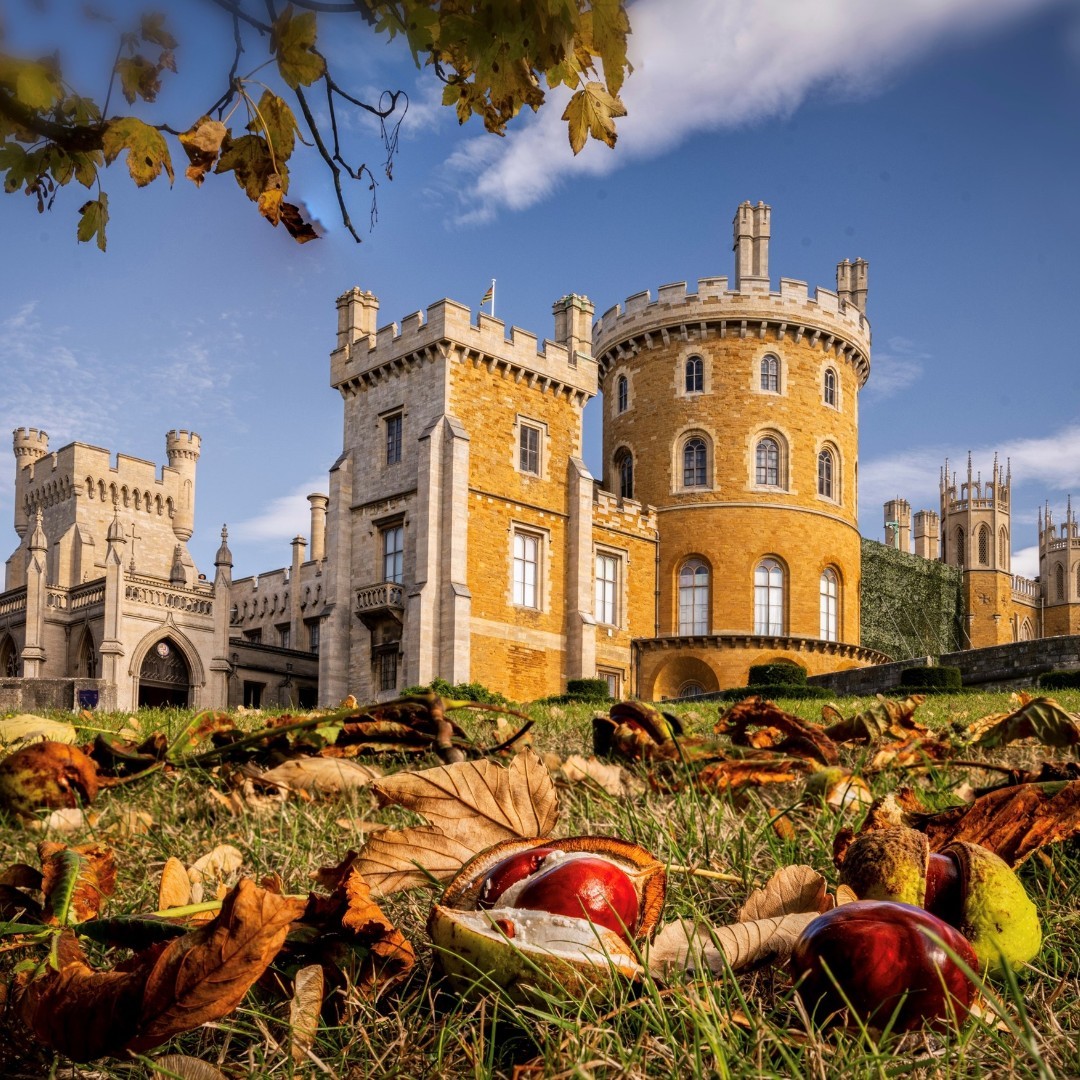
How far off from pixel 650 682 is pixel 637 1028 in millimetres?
33791

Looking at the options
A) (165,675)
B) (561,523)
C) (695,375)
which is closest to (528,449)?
(561,523)

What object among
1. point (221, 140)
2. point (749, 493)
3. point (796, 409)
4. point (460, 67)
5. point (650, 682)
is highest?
point (796, 409)

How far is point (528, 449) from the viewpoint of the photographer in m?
33.3

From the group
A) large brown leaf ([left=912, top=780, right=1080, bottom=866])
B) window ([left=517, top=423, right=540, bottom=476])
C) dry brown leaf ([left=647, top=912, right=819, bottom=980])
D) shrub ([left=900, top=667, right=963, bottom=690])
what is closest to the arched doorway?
window ([left=517, top=423, right=540, bottom=476])

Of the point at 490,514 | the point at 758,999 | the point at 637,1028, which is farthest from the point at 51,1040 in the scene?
the point at 490,514

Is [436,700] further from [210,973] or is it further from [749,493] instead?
[749,493]

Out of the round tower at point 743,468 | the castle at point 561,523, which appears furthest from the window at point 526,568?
the round tower at point 743,468

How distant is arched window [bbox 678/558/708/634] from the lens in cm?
3534

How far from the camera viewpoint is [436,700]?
3639mm

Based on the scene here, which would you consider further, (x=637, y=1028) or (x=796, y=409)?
(x=796, y=409)

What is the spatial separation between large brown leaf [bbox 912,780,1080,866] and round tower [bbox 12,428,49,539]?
220 feet

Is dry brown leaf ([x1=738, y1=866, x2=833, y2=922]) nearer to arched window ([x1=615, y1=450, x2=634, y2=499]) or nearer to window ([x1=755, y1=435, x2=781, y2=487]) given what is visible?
window ([x1=755, y1=435, x2=781, y2=487])

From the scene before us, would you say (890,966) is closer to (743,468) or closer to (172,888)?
(172,888)

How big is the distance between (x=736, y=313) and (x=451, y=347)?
372 inches
